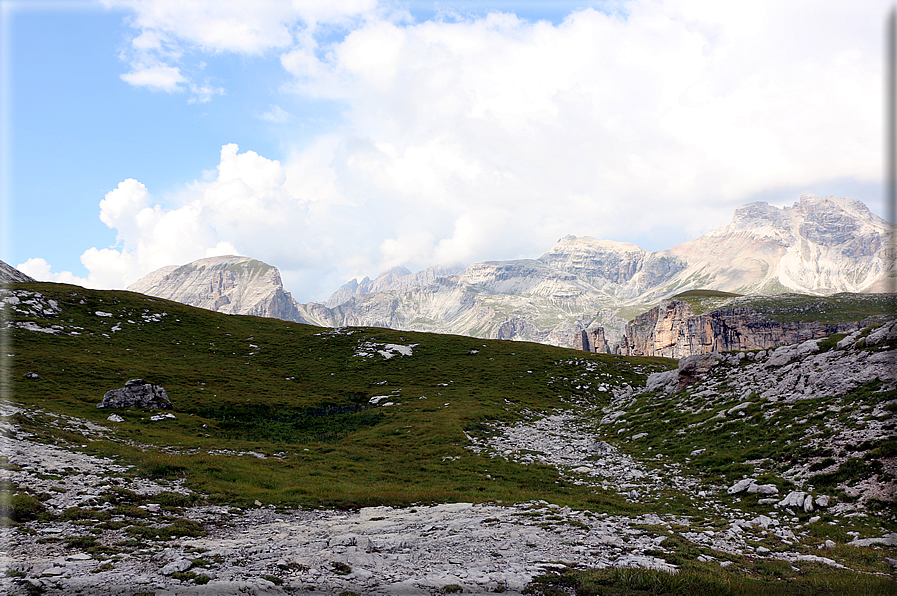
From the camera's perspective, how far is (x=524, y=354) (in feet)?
270

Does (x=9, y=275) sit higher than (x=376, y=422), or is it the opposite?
(x=9, y=275)

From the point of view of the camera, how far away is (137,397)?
40969 millimetres

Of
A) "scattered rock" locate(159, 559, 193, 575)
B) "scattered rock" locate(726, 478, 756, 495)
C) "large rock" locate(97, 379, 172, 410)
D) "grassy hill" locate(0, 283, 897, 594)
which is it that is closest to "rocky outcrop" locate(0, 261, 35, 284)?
"grassy hill" locate(0, 283, 897, 594)

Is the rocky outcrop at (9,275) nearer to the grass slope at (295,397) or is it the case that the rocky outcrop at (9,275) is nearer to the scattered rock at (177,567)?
the grass slope at (295,397)

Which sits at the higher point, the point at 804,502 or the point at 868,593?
the point at 868,593

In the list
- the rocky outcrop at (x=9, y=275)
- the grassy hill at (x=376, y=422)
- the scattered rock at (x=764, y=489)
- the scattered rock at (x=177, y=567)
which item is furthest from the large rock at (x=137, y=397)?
the rocky outcrop at (x=9, y=275)

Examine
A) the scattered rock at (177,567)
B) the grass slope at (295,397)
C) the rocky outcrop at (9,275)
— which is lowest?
the grass slope at (295,397)

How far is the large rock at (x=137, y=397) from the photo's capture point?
130 feet

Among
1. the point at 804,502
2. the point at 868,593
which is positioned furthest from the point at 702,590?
the point at 804,502

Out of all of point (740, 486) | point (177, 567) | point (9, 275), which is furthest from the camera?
point (9, 275)

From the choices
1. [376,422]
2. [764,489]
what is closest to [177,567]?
[764,489]

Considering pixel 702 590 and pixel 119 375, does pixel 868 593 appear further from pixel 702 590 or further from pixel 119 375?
pixel 119 375

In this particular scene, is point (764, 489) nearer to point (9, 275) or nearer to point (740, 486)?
point (740, 486)

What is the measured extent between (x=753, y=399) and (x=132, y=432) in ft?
156
